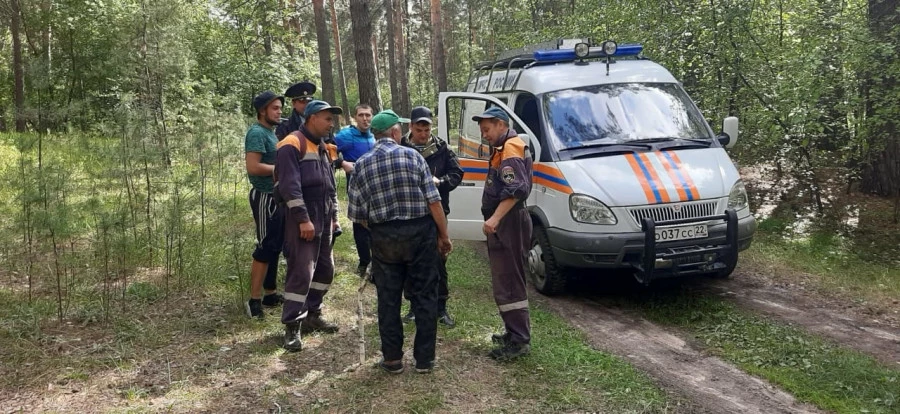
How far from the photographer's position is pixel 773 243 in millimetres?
8164

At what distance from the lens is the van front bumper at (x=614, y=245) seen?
5.36 metres

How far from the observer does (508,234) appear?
14.3 ft

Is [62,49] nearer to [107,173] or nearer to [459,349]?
[107,173]

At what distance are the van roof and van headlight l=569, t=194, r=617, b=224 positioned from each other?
5.13ft

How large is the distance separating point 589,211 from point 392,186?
93.5 inches

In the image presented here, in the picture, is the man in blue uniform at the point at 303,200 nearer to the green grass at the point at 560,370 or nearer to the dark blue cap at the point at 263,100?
the dark blue cap at the point at 263,100

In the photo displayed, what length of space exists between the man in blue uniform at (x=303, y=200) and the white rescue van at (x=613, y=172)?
1818 mm

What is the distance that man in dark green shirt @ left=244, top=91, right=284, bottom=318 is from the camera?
483 centimetres

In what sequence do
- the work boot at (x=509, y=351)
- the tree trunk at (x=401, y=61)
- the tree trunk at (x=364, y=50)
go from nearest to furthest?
the work boot at (x=509, y=351)
the tree trunk at (x=364, y=50)
the tree trunk at (x=401, y=61)

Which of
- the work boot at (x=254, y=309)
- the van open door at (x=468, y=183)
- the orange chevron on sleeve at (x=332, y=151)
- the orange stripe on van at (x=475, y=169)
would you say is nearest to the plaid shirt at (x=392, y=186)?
the orange chevron on sleeve at (x=332, y=151)

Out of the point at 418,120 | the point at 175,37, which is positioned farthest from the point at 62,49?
the point at 418,120

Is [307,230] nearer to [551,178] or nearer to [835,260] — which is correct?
[551,178]

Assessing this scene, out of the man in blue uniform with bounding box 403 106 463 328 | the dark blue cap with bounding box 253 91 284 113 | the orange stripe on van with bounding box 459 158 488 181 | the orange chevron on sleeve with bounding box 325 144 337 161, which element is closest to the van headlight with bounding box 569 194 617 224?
the man in blue uniform with bounding box 403 106 463 328

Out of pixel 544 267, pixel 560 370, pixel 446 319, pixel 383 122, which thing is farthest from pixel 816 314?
pixel 383 122
